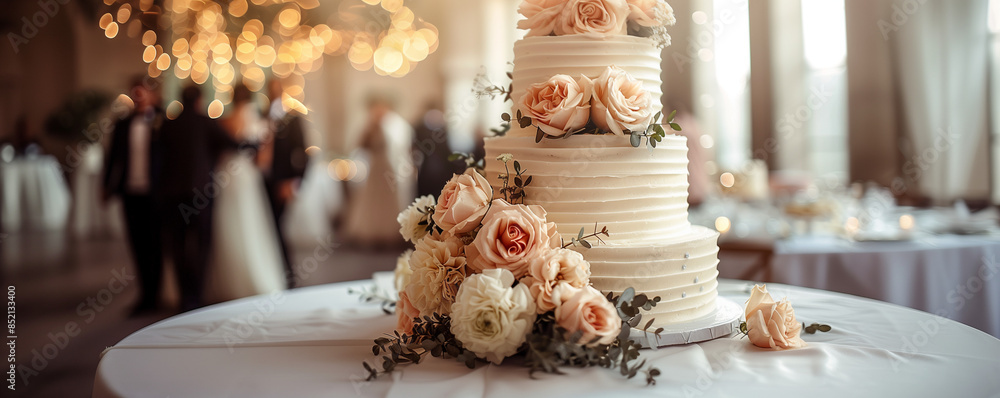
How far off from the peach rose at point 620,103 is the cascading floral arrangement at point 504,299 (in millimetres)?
261

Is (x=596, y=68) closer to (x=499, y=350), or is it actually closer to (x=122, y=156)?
(x=499, y=350)

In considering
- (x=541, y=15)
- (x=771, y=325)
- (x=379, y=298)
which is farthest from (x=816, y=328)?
(x=379, y=298)

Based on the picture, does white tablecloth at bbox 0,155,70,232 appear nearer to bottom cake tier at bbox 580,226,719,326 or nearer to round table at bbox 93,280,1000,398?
round table at bbox 93,280,1000,398

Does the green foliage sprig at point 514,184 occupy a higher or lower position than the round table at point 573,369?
higher

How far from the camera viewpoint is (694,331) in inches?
62.1

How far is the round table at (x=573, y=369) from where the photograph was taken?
128cm

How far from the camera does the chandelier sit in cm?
865

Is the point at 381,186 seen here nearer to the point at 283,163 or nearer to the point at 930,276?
the point at 283,163

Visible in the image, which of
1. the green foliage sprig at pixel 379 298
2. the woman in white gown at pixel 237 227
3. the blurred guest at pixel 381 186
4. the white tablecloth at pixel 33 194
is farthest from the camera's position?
the blurred guest at pixel 381 186

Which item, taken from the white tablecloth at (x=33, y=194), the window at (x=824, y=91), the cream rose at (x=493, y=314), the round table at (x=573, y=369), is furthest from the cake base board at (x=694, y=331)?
the white tablecloth at (x=33, y=194)

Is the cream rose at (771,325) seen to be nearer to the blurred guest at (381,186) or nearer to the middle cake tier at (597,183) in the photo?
the middle cake tier at (597,183)

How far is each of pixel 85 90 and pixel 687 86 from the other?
9.55 meters

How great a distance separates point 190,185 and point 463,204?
16.3 ft

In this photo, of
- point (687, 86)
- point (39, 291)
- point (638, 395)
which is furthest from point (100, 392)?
point (687, 86)
